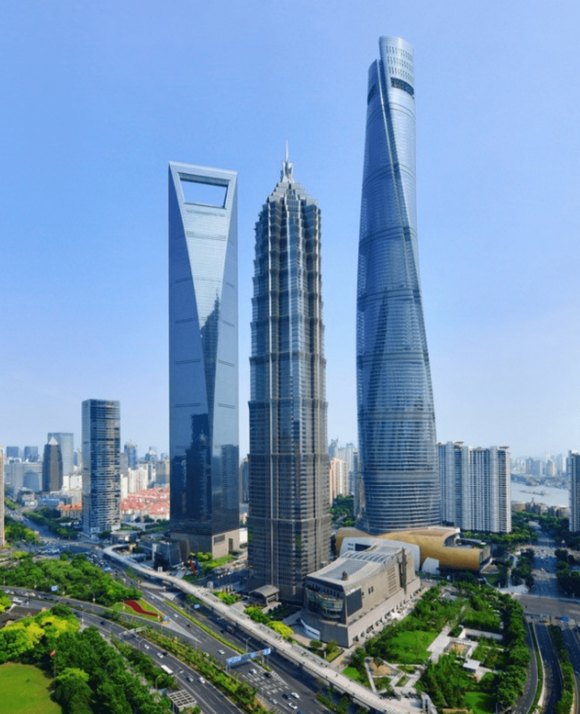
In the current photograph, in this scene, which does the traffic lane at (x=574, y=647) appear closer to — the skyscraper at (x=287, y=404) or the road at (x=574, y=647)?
the road at (x=574, y=647)

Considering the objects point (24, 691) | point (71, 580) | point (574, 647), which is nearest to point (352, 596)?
point (574, 647)

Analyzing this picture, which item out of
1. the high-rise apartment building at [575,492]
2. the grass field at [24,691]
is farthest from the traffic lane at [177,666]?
the high-rise apartment building at [575,492]

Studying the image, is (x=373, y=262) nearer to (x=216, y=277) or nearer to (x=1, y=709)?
(x=216, y=277)

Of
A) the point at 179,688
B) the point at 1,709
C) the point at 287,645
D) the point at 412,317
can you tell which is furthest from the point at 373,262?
the point at 1,709

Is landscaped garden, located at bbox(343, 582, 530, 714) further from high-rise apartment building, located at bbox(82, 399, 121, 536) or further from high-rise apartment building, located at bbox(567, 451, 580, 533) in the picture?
high-rise apartment building, located at bbox(82, 399, 121, 536)

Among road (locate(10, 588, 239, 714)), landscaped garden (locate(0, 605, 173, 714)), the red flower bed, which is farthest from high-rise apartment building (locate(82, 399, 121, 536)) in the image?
landscaped garden (locate(0, 605, 173, 714))
